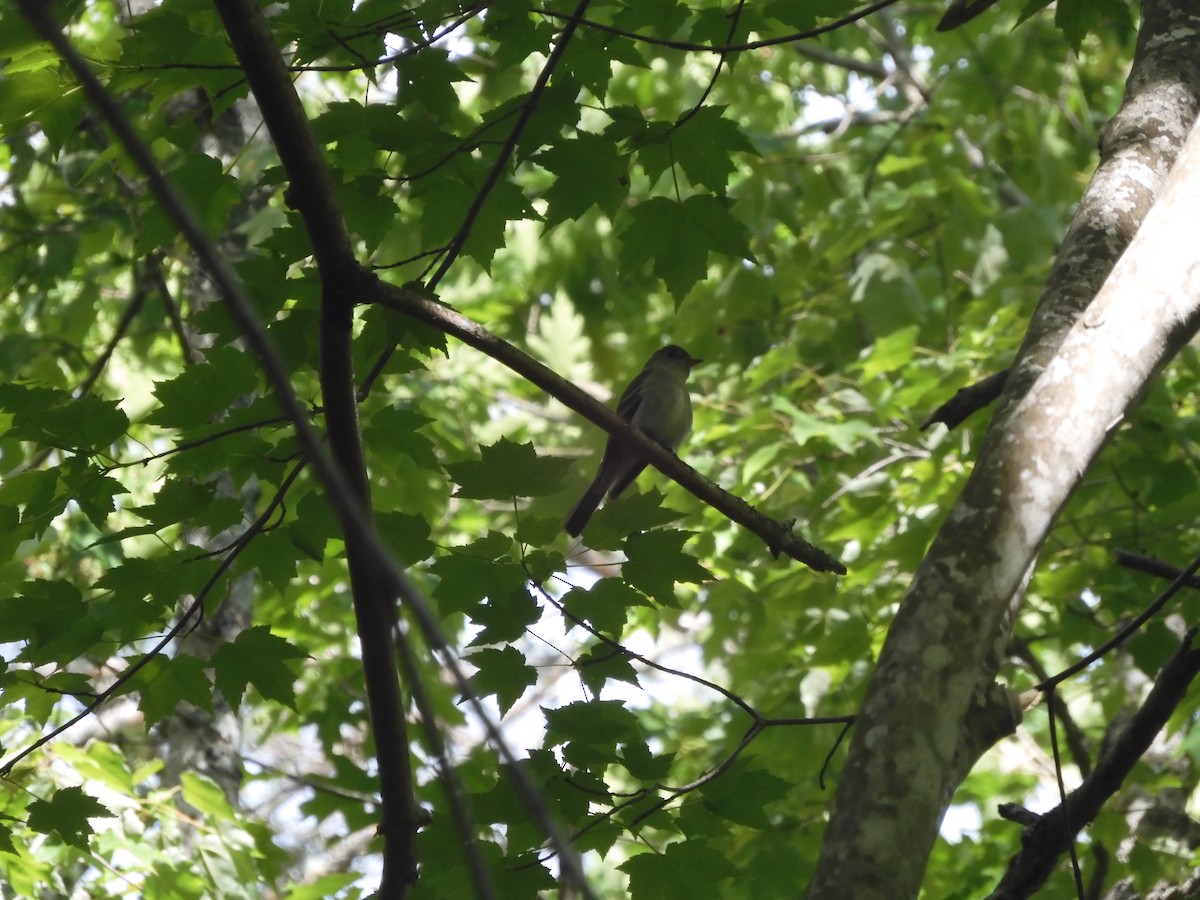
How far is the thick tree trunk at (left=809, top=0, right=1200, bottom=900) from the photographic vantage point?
1.82 metres

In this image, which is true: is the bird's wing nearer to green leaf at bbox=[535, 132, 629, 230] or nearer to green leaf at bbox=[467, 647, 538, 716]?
→ green leaf at bbox=[535, 132, 629, 230]

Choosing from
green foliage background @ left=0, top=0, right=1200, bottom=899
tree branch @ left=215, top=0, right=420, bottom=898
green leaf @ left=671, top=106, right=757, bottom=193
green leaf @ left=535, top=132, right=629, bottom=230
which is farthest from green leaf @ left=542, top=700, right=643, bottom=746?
green leaf @ left=671, top=106, right=757, bottom=193

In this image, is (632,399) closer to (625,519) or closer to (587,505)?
(587,505)

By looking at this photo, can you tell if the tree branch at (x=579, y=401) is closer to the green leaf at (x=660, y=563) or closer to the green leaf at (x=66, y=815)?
the green leaf at (x=660, y=563)

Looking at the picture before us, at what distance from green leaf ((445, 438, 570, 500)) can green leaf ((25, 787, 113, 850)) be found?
123cm

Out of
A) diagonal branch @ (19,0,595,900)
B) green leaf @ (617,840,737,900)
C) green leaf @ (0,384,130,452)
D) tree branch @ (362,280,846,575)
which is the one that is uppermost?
tree branch @ (362,280,846,575)

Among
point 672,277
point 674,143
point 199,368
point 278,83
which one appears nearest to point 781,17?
point 674,143

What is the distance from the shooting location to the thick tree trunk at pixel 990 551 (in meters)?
1.82

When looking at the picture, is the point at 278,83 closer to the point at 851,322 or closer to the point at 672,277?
the point at 672,277

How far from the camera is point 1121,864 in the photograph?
448cm

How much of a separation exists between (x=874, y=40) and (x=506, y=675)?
8350mm

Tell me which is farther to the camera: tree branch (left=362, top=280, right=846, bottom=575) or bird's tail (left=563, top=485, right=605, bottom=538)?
bird's tail (left=563, top=485, right=605, bottom=538)

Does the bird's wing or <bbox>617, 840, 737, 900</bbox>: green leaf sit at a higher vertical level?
the bird's wing

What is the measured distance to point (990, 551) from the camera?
2061 millimetres
